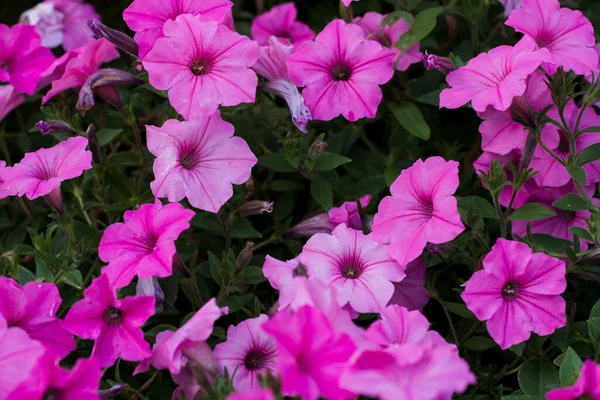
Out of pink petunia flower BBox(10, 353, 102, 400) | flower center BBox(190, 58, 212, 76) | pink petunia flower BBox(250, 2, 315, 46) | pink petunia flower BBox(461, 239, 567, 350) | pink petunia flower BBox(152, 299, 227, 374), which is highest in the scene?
pink petunia flower BBox(250, 2, 315, 46)

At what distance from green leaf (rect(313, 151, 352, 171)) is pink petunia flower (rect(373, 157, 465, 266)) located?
8.3 inches

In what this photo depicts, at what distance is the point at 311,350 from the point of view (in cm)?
98

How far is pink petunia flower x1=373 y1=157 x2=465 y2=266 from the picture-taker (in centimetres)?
124

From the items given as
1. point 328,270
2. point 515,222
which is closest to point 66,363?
point 328,270

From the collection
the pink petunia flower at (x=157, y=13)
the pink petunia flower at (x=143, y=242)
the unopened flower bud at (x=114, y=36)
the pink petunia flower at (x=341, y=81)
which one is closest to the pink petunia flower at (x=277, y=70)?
the pink petunia flower at (x=341, y=81)

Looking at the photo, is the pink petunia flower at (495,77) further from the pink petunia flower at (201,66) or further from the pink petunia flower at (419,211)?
the pink petunia flower at (201,66)

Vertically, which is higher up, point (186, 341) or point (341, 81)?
point (341, 81)

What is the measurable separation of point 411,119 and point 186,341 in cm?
74

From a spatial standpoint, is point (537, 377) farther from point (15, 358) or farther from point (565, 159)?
point (15, 358)

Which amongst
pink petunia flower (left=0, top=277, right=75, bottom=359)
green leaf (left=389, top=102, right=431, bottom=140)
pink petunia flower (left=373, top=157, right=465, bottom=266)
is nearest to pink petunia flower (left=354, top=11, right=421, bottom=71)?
green leaf (left=389, top=102, right=431, bottom=140)

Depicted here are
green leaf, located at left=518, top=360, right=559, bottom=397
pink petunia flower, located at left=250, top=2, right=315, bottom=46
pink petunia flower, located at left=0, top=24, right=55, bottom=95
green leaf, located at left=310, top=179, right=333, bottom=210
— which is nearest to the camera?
green leaf, located at left=518, top=360, right=559, bottom=397

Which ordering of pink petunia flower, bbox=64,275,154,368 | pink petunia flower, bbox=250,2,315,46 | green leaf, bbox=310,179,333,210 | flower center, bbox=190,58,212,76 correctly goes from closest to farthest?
1. pink petunia flower, bbox=64,275,154,368
2. flower center, bbox=190,58,212,76
3. green leaf, bbox=310,179,333,210
4. pink petunia flower, bbox=250,2,315,46

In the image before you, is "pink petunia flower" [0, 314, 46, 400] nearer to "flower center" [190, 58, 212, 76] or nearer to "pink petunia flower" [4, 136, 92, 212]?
"pink petunia flower" [4, 136, 92, 212]

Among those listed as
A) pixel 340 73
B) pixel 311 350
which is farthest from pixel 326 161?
pixel 311 350
